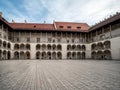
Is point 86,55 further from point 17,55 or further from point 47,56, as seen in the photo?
point 17,55

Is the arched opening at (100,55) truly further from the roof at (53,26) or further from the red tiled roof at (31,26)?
the red tiled roof at (31,26)

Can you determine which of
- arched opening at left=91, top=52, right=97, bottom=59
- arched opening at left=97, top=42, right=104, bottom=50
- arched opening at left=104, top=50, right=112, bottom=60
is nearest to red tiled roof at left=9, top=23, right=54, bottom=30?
arched opening at left=91, top=52, right=97, bottom=59

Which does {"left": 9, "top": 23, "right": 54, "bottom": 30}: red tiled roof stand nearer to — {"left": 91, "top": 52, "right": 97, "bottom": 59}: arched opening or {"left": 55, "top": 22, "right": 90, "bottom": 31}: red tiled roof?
{"left": 55, "top": 22, "right": 90, "bottom": 31}: red tiled roof

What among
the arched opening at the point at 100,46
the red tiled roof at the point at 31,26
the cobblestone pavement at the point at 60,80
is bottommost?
the cobblestone pavement at the point at 60,80

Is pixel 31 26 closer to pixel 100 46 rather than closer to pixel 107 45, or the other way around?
pixel 100 46

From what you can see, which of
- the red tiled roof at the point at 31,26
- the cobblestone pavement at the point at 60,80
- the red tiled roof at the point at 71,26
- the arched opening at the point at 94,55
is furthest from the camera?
the red tiled roof at the point at 71,26

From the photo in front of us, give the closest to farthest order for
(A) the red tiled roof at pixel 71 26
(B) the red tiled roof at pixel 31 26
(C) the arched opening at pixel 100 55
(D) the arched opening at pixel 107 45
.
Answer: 1. (D) the arched opening at pixel 107 45
2. (C) the arched opening at pixel 100 55
3. (B) the red tiled roof at pixel 31 26
4. (A) the red tiled roof at pixel 71 26

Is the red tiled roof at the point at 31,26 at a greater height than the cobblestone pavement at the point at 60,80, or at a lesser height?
greater

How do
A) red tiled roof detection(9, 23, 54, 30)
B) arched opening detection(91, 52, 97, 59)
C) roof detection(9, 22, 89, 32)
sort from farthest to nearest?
1. roof detection(9, 22, 89, 32)
2. red tiled roof detection(9, 23, 54, 30)
3. arched opening detection(91, 52, 97, 59)

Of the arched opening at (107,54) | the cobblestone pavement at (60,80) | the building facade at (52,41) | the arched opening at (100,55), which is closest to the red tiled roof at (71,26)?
the building facade at (52,41)

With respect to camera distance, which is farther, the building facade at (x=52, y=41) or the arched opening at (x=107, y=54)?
the building facade at (x=52, y=41)

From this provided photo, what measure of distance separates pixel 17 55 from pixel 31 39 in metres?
7.67

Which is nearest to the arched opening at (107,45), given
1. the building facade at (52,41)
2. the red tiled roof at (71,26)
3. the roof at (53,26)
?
the building facade at (52,41)

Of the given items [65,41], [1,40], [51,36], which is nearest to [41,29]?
[51,36]
